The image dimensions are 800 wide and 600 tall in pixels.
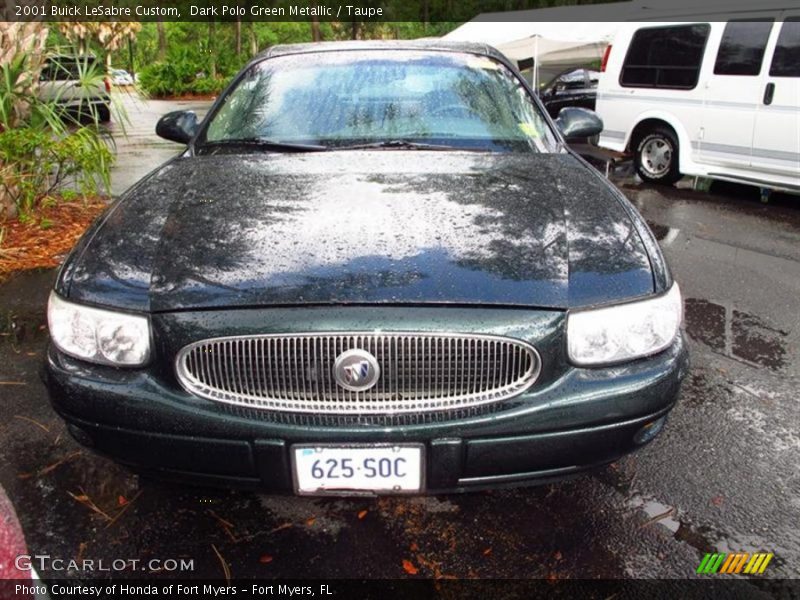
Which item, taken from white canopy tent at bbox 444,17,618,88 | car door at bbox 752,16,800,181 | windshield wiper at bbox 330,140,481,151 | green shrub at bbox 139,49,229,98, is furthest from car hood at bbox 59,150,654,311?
green shrub at bbox 139,49,229,98

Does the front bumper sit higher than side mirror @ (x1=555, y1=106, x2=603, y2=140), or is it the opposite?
side mirror @ (x1=555, y1=106, x2=603, y2=140)

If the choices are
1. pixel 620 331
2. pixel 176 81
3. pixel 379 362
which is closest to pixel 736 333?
A: pixel 620 331

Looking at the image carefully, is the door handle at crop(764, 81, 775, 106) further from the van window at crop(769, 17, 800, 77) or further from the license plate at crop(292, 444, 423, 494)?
the license plate at crop(292, 444, 423, 494)

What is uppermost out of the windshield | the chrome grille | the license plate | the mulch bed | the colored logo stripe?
the windshield

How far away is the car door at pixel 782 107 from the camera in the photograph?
22.6 feet

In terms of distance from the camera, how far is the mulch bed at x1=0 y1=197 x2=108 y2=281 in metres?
5.07

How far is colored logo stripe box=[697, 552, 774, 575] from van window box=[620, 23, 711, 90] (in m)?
6.86

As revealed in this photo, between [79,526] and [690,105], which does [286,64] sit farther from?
[690,105]

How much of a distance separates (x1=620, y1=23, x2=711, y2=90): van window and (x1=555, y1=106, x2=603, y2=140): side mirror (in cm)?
489

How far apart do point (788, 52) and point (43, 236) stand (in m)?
7.06

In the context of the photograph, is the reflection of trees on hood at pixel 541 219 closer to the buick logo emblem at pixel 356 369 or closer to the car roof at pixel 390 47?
the buick logo emblem at pixel 356 369

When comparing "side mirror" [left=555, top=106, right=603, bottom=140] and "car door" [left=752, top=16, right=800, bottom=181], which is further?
"car door" [left=752, top=16, right=800, bottom=181]

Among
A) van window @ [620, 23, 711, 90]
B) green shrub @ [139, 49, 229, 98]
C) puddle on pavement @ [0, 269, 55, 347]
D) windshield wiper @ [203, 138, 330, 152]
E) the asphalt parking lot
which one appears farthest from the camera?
green shrub @ [139, 49, 229, 98]

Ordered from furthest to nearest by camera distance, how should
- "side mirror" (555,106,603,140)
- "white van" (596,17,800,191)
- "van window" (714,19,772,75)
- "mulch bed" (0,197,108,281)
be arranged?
"van window" (714,19,772,75)
"white van" (596,17,800,191)
"mulch bed" (0,197,108,281)
"side mirror" (555,106,603,140)
